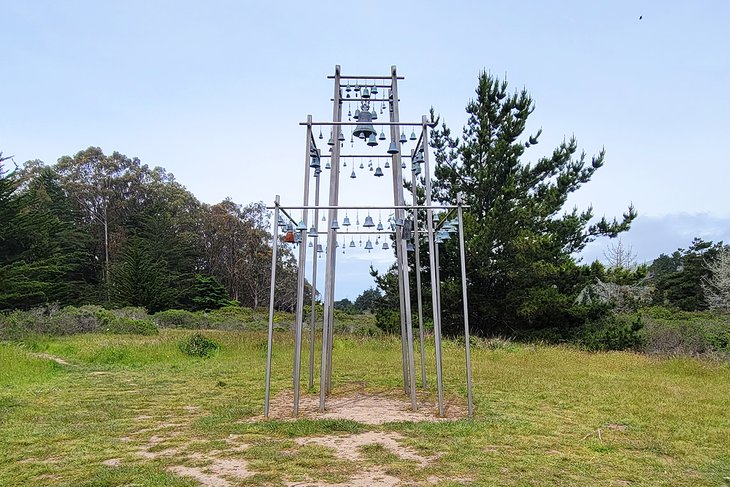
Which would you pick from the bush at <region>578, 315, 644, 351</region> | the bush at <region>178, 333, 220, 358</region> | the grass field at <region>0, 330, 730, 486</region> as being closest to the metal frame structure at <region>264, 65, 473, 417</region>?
the grass field at <region>0, 330, 730, 486</region>

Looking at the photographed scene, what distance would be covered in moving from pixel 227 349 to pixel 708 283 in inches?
912

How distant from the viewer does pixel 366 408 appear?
6.04m

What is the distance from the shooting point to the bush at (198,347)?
37.6 ft

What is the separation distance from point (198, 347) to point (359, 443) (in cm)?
782

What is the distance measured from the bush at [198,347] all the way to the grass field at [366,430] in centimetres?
187

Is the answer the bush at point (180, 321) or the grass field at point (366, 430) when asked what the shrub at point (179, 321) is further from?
the grass field at point (366, 430)

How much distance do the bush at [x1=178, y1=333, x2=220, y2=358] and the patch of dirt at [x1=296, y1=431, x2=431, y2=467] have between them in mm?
7315

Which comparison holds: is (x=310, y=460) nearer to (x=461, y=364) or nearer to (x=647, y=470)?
(x=647, y=470)

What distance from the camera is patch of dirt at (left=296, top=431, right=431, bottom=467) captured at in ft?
13.6

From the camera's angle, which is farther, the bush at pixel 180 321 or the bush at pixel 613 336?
the bush at pixel 180 321

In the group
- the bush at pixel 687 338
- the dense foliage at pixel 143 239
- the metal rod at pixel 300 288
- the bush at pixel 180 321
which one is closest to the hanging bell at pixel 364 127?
the metal rod at pixel 300 288

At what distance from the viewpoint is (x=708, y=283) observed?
2644cm

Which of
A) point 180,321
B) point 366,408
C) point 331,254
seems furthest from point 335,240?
point 180,321

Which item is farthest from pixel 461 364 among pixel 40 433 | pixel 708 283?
pixel 708 283
